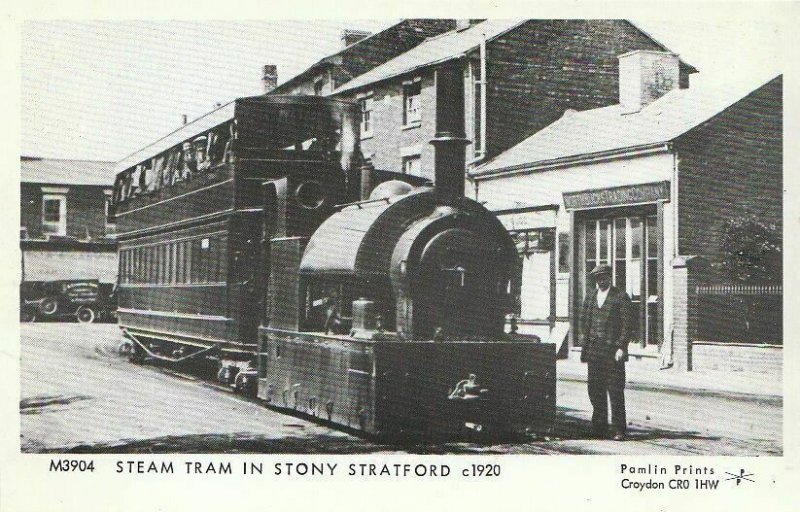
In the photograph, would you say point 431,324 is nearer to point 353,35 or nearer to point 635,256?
point 635,256

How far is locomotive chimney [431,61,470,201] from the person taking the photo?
8.24 meters

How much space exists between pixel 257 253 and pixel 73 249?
9.31m

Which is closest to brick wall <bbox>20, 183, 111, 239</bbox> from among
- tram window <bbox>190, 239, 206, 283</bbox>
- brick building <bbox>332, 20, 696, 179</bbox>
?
tram window <bbox>190, 239, 206, 283</bbox>

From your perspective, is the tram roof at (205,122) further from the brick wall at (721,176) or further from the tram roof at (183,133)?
the brick wall at (721,176)

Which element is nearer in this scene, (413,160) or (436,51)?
(436,51)

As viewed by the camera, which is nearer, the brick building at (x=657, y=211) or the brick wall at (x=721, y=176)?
the brick wall at (x=721, y=176)

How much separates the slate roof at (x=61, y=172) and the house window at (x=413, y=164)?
631 cm

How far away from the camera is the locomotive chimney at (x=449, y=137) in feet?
27.0

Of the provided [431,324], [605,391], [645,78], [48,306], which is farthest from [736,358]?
[48,306]

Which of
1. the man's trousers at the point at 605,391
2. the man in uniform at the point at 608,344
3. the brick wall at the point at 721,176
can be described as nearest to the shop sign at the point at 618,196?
the brick wall at the point at 721,176

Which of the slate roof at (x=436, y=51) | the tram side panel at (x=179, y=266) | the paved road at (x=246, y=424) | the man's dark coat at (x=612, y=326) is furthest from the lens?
the slate roof at (x=436, y=51)

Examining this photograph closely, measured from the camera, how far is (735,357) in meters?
12.8

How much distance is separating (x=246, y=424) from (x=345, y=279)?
1.80 metres

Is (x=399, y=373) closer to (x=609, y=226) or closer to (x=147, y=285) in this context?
(x=147, y=285)
